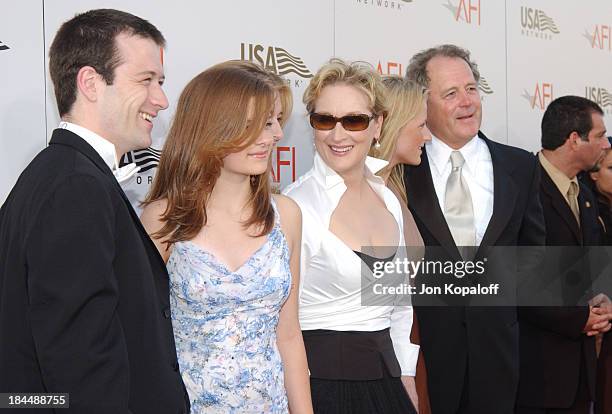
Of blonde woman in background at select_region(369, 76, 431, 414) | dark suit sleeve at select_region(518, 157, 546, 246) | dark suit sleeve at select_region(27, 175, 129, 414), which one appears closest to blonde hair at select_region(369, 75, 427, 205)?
blonde woman in background at select_region(369, 76, 431, 414)

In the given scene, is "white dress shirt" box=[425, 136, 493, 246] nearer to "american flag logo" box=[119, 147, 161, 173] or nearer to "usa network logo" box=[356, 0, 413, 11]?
"usa network logo" box=[356, 0, 413, 11]

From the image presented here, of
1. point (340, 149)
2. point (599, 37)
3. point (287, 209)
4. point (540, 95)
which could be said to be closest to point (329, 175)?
point (340, 149)

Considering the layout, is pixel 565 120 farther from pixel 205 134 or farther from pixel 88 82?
pixel 88 82

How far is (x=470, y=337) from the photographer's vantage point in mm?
3637

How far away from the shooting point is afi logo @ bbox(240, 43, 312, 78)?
4.17 m

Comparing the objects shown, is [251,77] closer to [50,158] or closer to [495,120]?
[50,158]

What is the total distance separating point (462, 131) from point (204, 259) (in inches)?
71.7

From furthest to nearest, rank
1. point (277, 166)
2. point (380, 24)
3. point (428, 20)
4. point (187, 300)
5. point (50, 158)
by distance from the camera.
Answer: point (428, 20)
point (380, 24)
point (277, 166)
point (187, 300)
point (50, 158)

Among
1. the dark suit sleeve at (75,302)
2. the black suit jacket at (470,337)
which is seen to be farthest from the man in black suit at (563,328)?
the dark suit sleeve at (75,302)

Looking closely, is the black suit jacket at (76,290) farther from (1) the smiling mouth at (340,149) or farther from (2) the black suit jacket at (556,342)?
(2) the black suit jacket at (556,342)

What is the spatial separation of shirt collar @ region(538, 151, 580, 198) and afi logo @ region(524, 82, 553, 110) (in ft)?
4.30

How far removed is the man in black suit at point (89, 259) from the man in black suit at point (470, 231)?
5.62 ft

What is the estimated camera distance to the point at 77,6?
3453 millimetres

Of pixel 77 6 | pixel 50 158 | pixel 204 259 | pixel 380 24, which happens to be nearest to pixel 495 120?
pixel 380 24
